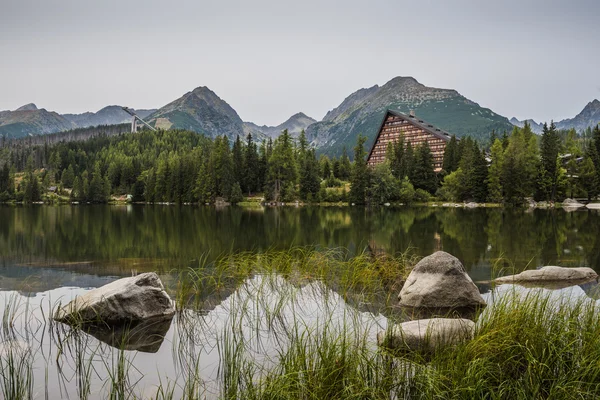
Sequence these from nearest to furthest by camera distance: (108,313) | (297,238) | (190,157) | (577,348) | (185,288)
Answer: (577,348), (108,313), (185,288), (297,238), (190,157)

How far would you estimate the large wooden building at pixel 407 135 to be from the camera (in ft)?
394

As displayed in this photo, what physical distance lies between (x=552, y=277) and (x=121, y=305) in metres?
12.5

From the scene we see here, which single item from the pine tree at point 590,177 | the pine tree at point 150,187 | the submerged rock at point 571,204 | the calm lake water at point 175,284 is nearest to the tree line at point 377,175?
the pine tree at point 590,177

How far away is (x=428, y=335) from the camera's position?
666 centimetres

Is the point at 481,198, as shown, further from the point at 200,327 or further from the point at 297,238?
the point at 200,327

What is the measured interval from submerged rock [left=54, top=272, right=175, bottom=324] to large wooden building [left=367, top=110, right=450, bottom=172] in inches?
4409

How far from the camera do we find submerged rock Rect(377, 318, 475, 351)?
658cm

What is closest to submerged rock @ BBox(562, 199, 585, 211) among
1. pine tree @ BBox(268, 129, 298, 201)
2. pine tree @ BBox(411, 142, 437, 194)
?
pine tree @ BBox(411, 142, 437, 194)

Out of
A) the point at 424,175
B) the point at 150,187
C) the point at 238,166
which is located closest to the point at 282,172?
the point at 238,166

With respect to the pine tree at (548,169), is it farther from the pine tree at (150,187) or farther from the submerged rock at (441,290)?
the pine tree at (150,187)

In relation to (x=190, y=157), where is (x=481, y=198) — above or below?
below

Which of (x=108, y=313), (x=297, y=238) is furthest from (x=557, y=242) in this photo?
(x=108, y=313)

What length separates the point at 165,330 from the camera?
9031 millimetres

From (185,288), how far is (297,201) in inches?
3165
